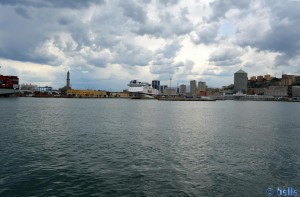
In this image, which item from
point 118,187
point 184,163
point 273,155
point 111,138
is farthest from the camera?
point 111,138

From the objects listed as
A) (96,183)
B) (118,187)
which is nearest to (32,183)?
(96,183)

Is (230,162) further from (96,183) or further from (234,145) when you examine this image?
(96,183)

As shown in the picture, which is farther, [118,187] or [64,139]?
[64,139]

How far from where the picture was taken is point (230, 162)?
23438 mm

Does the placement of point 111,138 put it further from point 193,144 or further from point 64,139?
point 193,144

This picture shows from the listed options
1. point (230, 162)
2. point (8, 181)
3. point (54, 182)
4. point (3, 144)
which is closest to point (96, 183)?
point (54, 182)

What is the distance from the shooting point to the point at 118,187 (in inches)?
663

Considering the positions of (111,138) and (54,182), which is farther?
(111,138)

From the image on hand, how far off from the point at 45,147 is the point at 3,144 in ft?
15.9

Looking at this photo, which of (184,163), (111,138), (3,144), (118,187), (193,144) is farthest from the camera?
(111,138)

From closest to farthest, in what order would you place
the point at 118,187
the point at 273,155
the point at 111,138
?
1. the point at 118,187
2. the point at 273,155
3. the point at 111,138

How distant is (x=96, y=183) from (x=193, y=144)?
16.4m

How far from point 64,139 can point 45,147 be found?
5.09 metres

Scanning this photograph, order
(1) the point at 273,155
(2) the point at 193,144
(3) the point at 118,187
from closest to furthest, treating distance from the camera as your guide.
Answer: (3) the point at 118,187 < (1) the point at 273,155 < (2) the point at 193,144
